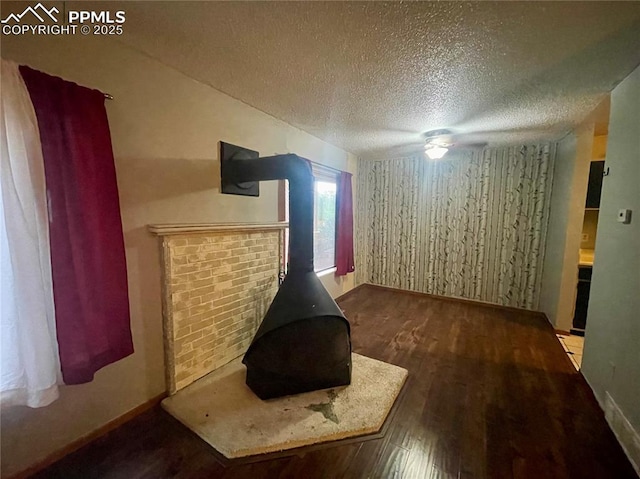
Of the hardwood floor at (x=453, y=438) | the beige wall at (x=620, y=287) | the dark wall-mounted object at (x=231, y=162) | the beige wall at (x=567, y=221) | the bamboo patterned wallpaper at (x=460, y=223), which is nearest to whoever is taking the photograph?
the hardwood floor at (x=453, y=438)

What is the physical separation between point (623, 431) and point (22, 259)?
3.15 metres

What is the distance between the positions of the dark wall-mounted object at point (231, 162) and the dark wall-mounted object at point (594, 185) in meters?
3.62

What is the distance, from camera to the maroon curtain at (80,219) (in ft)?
4.11

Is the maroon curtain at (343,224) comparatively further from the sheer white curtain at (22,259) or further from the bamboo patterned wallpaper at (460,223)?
the sheer white curtain at (22,259)

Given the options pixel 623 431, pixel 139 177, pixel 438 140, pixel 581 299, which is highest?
pixel 438 140

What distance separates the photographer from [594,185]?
9.91 ft

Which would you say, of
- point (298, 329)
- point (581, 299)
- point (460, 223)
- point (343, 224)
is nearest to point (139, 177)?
point (298, 329)

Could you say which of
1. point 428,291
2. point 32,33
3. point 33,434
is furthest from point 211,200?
point 428,291

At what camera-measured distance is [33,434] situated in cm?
133

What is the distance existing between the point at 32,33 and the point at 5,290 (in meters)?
1.15

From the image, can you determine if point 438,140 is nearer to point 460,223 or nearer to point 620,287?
point 460,223

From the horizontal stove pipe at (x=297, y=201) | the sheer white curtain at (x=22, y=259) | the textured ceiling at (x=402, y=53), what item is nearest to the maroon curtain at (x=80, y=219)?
the sheer white curtain at (x=22, y=259)

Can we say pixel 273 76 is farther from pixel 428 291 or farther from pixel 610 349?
pixel 428 291

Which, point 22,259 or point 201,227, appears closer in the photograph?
point 22,259
